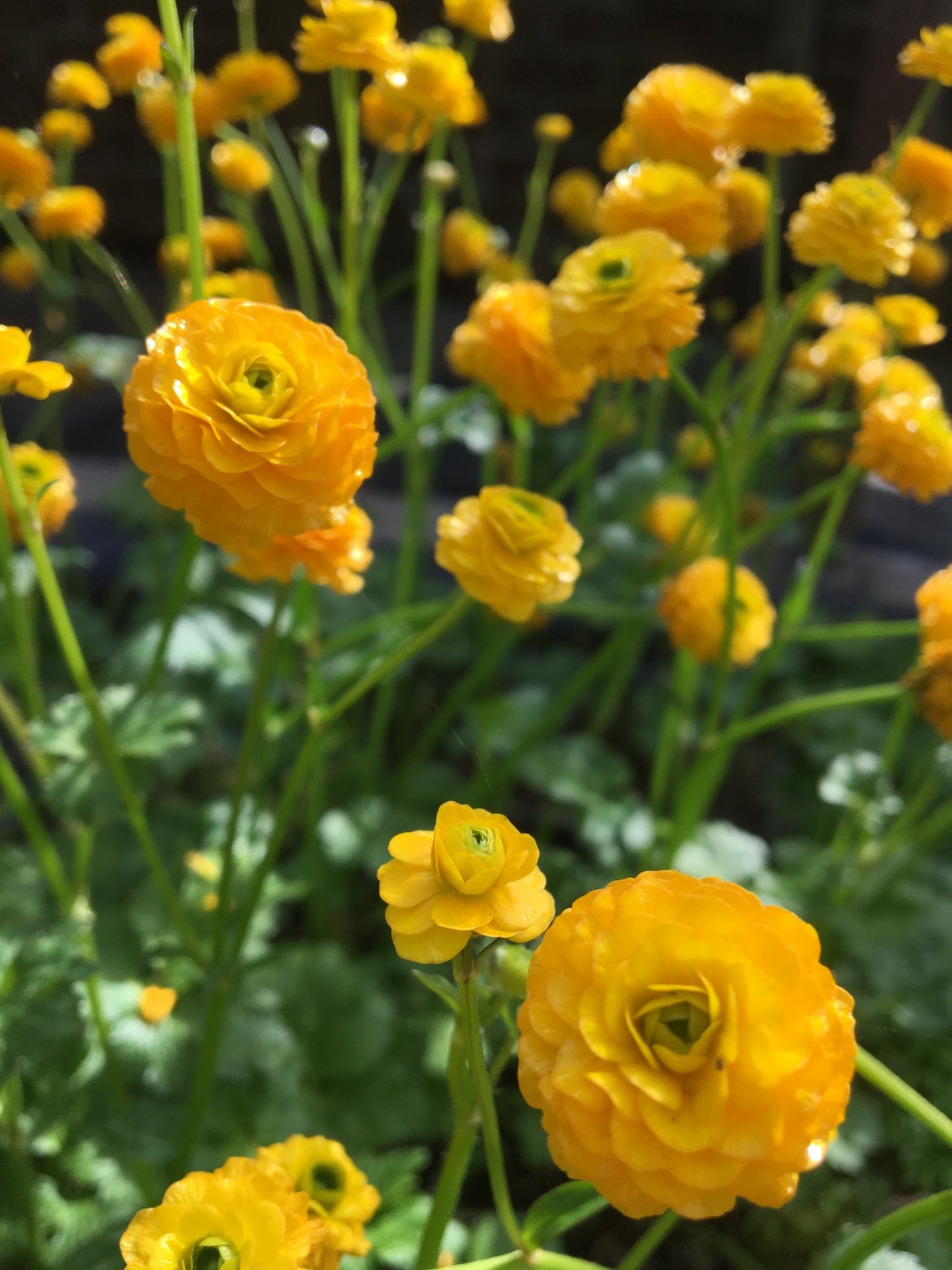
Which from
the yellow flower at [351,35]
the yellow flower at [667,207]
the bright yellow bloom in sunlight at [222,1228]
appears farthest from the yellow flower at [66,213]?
the bright yellow bloom in sunlight at [222,1228]

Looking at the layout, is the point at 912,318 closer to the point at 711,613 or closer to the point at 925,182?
the point at 925,182

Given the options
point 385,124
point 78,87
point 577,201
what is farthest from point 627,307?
point 577,201

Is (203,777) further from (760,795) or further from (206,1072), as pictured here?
(760,795)

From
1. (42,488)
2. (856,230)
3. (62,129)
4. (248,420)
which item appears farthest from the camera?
(62,129)

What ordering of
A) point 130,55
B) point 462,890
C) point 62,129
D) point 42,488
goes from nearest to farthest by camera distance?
point 462,890 < point 42,488 < point 130,55 < point 62,129

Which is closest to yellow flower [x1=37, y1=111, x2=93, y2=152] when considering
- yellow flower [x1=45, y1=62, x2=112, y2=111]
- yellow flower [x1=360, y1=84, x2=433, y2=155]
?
yellow flower [x1=45, y1=62, x2=112, y2=111]

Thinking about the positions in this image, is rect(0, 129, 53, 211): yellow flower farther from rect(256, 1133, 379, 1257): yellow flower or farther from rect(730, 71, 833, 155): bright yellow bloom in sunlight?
rect(256, 1133, 379, 1257): yellow flower

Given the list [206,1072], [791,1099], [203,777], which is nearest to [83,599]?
[203,777]
